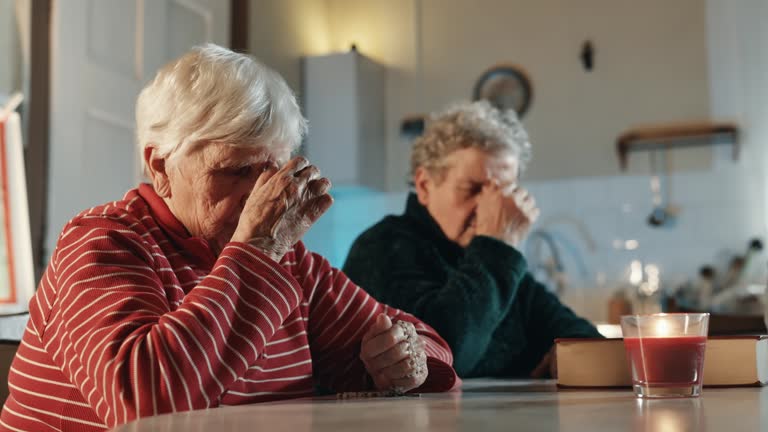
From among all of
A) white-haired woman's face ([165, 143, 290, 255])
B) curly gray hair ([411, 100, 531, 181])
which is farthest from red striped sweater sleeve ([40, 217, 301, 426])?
curly gray hair ([411, 100, 531, 181])

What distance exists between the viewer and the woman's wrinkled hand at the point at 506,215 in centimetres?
183

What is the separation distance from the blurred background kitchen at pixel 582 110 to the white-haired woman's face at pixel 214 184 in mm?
2288

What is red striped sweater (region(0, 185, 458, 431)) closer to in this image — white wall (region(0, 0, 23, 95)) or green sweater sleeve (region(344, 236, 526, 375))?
green sweater sleeve (region(344, 236, 526, 375))

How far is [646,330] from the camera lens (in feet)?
2.87

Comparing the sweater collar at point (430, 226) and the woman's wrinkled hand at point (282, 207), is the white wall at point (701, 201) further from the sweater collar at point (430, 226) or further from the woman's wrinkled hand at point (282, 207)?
the woman's wrinkled hand at point (282, 207)

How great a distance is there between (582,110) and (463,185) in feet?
8.34

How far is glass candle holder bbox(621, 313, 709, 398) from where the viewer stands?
0.84 m

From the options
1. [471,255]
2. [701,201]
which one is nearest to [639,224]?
[701,201]

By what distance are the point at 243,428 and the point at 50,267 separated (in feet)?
1.57

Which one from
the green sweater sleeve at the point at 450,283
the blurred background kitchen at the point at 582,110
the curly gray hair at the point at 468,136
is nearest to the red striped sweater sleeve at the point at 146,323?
the green sweater sleeve at the point at 450,283

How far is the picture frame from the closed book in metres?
1.45

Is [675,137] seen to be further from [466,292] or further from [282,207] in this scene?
[282,207]

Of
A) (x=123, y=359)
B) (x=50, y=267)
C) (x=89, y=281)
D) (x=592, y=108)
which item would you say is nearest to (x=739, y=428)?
(x=123, y=359)

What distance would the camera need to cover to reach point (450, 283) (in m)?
1.66
